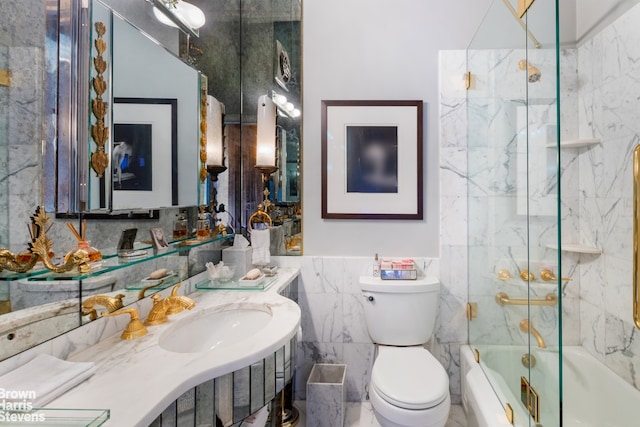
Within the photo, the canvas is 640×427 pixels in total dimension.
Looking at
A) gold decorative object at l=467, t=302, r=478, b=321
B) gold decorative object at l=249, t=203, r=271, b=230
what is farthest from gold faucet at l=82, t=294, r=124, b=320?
gold decorative object at l=467, t=302, r=478, b=321

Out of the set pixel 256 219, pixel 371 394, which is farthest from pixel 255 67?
pixel 371 394

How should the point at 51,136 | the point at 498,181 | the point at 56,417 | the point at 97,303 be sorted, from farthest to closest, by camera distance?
the point at 498,181
the point at 97,303
the point at 51,136
the point at 56,417

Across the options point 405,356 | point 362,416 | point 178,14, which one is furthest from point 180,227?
point 362,416

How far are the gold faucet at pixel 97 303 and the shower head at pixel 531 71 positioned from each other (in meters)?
1.65

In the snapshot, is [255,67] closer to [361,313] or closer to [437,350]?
[361,313]

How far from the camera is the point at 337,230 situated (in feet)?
6.89

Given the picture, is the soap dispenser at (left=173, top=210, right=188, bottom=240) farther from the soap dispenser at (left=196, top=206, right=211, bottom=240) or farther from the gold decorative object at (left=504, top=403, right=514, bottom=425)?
the gold decorative object at (left=504, top=403, right=514, bottom=425)

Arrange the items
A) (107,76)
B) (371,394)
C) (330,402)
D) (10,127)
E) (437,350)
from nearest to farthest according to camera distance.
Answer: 1. (10,127)
2. (107,76)
3. (371,394)
4. (330,402)
5. (437,350)

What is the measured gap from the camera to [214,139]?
1.84m

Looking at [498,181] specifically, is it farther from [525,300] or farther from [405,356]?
[405,356]

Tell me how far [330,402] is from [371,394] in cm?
36

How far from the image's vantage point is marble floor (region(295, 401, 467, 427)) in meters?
1.84

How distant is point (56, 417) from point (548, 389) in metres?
1.36

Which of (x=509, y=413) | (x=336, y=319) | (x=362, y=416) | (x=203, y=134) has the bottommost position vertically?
(x=362, y=416)
